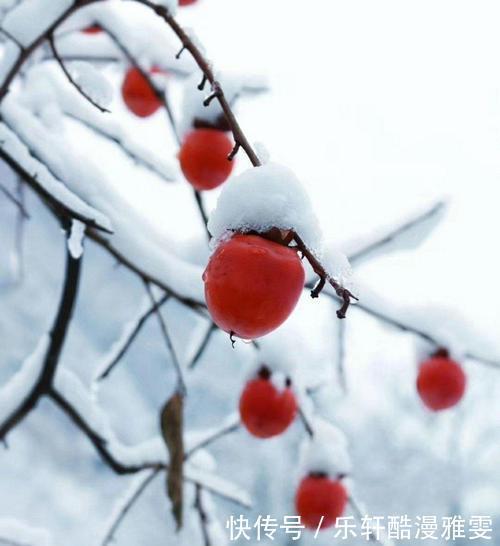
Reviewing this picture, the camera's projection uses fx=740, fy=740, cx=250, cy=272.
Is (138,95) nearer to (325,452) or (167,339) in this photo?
(167,339)

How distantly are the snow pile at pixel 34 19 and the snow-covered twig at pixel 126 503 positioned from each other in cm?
74

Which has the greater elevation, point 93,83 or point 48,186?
point 93,83

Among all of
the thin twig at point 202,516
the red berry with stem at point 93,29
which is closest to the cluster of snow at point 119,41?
the red berry with stem at point 93,29

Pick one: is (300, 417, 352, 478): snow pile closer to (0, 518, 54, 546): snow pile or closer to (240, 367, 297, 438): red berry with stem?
(240, 367, 297, 438): red berry with stem

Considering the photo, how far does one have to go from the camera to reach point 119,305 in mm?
8008

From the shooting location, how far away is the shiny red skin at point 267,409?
1133 millimetres

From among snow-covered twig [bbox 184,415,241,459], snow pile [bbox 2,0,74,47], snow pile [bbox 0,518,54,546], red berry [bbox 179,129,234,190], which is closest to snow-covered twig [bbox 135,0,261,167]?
snow pile [bbox 2,0,74,47]

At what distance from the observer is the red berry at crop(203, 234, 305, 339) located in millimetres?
546

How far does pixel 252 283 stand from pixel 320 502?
31.7 inches

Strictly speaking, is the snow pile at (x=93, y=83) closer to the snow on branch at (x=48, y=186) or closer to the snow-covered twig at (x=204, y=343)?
the snow on branch at (x=48, y=186)

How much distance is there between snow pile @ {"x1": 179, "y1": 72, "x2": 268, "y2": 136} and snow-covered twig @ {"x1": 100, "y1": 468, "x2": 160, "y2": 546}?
0.59m

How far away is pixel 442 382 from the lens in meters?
1.32

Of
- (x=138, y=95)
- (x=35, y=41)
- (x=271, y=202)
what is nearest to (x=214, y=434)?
(x=138, y=95)

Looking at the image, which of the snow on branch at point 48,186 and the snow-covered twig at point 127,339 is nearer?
the snow on branch at point 48,186
